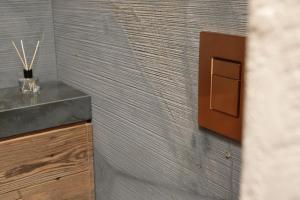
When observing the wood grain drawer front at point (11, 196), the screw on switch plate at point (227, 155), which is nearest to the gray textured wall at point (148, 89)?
the screw on switch plate at point (227, 155)

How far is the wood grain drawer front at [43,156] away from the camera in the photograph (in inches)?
33.9

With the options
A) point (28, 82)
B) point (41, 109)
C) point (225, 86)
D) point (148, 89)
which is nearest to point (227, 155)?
point (225, 86)

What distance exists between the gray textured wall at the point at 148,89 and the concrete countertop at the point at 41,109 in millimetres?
35

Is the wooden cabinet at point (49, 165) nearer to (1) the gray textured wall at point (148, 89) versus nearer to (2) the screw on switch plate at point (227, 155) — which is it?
Answer: (1) the gray textured wall at point (148, 89)

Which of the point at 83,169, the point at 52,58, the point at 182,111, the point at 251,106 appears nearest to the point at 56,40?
the point at 52,58

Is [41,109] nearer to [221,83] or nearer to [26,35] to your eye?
[26,35]

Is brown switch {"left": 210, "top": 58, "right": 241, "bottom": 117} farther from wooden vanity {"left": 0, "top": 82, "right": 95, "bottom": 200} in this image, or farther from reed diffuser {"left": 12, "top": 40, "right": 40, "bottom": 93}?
reed diffuser {"left": 12, "top": 40, "right": 40, "bottom": 93}

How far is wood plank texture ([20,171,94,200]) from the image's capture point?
2.97 feet

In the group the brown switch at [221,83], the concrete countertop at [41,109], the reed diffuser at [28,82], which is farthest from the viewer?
the reed diffuser at [28,82]

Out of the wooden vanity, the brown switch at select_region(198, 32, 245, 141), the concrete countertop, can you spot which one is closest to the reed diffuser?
the concrete countertop

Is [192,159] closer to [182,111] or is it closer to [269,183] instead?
[182,111]

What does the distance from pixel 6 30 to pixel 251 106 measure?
0.90 meters

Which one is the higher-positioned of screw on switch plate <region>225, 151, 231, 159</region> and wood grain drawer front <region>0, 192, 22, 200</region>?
screw on switch plate <region>225, 151, 231, 159</region>

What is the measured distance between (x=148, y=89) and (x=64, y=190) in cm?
38
